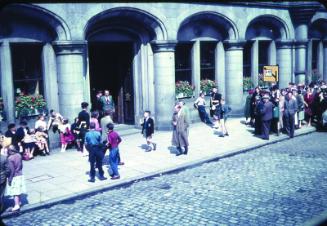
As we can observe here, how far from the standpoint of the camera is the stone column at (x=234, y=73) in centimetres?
2011

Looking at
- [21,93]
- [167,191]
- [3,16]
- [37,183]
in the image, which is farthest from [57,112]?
[167,191]

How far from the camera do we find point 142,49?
1741cm

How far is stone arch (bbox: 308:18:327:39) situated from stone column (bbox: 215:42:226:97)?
9087 mm

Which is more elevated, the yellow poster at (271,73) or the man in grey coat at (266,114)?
the yellow poster at (271,73)

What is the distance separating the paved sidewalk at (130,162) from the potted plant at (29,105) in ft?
6.37

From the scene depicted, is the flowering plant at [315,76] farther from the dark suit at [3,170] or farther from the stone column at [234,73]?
the dark suit at [3,170]

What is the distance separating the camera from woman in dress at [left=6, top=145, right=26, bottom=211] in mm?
7828

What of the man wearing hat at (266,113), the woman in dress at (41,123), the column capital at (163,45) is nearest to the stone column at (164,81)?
the column capital at (163,45)

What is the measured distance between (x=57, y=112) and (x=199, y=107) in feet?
22.9

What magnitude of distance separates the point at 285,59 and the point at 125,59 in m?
10.7

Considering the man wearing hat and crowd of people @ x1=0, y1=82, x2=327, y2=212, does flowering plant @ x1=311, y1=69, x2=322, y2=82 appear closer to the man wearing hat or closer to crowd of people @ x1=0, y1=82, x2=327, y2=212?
crowd of people @ x1=0, y1=82, x2=327, y2=212

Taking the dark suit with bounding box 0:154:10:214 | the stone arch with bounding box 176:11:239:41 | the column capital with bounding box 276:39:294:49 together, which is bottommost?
the dark suit with bounding box 0:154:10:214

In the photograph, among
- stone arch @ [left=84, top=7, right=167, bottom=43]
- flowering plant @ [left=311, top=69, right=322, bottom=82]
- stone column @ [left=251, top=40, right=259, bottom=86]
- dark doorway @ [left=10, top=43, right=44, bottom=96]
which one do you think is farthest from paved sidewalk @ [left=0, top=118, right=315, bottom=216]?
flowering plant @ [left=311, top=69, right=322, bottom=82]

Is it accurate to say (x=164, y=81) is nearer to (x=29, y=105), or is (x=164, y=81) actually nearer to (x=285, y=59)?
(x=29, y=105)
